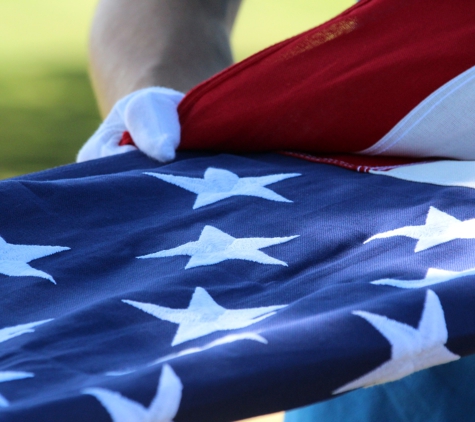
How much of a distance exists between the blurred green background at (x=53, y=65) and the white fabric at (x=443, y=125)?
1.25 metres

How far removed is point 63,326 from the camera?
0.34 meters

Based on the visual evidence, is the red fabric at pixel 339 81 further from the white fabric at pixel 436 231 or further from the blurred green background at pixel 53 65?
the blurred green background at pixel 53 65

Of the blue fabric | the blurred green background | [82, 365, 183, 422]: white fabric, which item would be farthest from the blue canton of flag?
the blurred green background

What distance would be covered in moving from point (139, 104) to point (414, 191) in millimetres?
261

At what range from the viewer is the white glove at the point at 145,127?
1.93 feet

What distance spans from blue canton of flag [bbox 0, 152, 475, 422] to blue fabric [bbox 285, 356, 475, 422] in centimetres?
12

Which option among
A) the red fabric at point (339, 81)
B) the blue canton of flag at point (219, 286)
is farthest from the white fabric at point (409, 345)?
the red fabric at point (339, 81)

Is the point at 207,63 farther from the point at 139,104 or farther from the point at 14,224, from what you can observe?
the point at 14,224

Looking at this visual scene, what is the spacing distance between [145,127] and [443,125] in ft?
0.82

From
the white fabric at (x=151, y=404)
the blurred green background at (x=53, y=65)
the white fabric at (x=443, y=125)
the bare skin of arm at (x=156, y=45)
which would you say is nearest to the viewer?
the white fabric at (x=151, y=404)

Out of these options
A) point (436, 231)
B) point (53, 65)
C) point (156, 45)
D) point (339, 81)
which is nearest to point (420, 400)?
point (436, 231)

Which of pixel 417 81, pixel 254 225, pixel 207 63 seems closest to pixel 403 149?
pixel 417 81

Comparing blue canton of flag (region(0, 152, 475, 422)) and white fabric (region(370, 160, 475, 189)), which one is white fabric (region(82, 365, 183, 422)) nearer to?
blue canton of flag (region(0, 152, 475, 422))

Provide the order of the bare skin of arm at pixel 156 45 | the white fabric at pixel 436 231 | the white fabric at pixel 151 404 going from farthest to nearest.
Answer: the bare skin of arm at pixel 156 45, the white fabric at pixel 436 231, the white fabric at pixel 151 404
